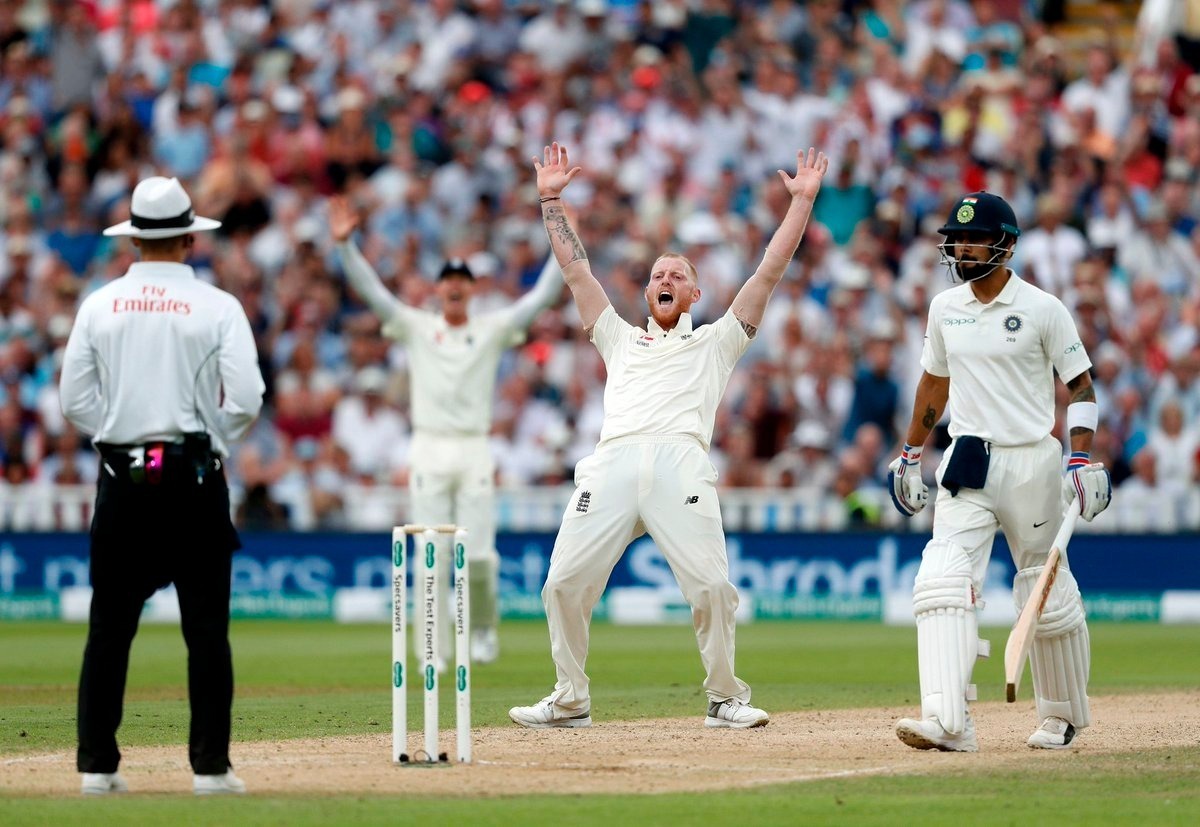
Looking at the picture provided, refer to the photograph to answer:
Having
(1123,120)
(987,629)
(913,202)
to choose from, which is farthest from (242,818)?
(1123,120)

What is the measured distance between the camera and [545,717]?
9.48m

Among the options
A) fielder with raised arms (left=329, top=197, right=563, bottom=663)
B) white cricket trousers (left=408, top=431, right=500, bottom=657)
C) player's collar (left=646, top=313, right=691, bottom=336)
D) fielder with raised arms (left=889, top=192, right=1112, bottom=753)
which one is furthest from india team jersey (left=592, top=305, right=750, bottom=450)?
white cricket trousers (left=408, top=431, right=500, bottom=657)

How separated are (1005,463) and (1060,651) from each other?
84cm

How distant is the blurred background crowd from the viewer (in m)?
18.4

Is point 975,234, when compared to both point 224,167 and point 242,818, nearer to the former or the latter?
point 242,818

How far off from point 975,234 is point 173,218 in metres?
3.35

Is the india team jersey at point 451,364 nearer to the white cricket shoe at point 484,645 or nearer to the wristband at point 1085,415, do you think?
the white cricket shoe at point 484,645

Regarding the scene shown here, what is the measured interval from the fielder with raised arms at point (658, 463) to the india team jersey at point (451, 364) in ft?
11.5

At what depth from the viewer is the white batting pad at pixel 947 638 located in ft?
27.7

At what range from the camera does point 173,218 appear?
7.45 meters

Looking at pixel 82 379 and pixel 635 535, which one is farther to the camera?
pixel 635 535

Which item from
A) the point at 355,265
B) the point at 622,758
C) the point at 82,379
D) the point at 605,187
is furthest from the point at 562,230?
the point at 605,187

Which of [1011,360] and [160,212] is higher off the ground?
[160,212]

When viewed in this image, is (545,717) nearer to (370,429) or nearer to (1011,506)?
(1011,506)
